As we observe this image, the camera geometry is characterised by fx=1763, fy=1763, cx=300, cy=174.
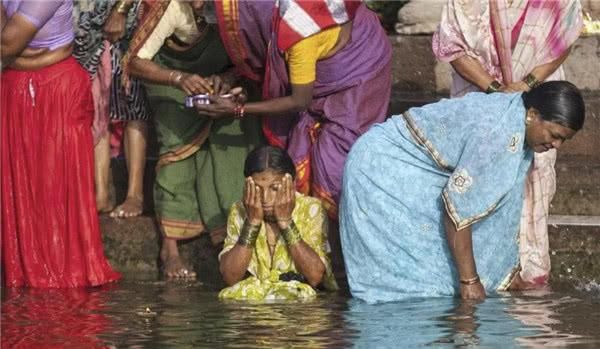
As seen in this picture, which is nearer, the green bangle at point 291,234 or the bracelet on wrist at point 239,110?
the green bangle at point 291,234

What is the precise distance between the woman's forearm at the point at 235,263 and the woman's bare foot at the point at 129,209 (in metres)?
1.11

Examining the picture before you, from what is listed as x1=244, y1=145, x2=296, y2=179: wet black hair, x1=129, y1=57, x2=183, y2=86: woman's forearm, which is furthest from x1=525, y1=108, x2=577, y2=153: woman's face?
x1=129, y1=57, x2=183, y2=86: woman's forearm

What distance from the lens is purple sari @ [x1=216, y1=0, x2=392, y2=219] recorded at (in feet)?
29.0

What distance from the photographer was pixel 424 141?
820cm

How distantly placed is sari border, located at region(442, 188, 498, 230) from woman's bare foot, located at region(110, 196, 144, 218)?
223cm

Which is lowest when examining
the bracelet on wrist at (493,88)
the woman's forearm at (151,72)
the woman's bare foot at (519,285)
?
the woman's bare foot at (519,285)

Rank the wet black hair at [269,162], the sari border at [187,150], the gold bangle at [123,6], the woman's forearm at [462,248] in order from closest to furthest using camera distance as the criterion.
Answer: the woman's forearm at [462,248] → the wet black hair at [269,162] → the sari border at [187,150] → the gold bangle at [123,6]

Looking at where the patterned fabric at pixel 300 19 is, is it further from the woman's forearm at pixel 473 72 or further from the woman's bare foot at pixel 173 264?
the woman's bare foot at pixel 173 264

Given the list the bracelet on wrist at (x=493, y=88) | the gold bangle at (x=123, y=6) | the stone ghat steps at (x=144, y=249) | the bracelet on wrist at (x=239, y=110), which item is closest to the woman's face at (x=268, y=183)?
the bracelet on wrist at (x=239, y=110)

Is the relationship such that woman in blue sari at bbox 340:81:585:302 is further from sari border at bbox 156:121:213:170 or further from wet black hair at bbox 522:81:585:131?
sari border at bbox 156:121:213:170

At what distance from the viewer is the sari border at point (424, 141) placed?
321 inches

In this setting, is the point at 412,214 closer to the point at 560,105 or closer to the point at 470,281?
the point at 470,281

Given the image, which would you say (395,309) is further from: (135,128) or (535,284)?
(135,128)

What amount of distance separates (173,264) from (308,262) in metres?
1.12
